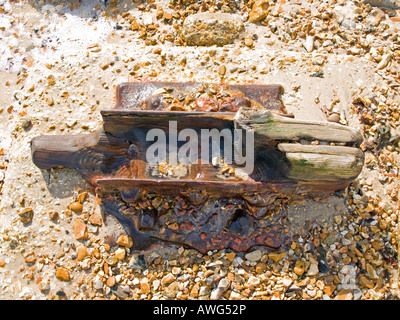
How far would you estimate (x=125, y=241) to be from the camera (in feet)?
9.93

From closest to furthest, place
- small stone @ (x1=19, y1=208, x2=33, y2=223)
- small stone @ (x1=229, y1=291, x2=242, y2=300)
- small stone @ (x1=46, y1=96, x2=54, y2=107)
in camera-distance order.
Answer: small stone @ (x1=229, y1=291, x2=242, y2=300) → small stone @ (x1=19, y1=208, x2=33, y2=223) → small stone @ (x1=46, y1=96, x2=54, y2=107)

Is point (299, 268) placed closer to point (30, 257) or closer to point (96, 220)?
point (96, 220)

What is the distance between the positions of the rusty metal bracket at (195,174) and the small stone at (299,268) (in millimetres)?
196

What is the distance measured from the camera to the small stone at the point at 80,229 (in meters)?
3.08

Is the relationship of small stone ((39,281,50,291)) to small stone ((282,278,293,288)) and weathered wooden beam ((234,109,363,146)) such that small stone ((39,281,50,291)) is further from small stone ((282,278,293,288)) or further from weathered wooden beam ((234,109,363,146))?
weathered wooden beam ((234,109,363,146))

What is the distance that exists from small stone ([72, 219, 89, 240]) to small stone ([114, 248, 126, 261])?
0.30 metres

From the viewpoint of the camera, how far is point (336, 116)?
135 inches

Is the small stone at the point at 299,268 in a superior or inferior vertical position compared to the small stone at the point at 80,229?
inferior

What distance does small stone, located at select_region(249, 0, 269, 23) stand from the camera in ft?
13.5

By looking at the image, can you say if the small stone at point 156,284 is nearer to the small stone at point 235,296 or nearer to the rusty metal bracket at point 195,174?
the rusty metal bracket at point 195,174

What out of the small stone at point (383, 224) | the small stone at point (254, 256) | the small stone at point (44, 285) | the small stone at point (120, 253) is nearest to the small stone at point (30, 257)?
the small stone at point (44, 285)

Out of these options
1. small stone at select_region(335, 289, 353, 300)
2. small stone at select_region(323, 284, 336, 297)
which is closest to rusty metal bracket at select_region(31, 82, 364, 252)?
small stone at select_region(323, 284, 336, 297)

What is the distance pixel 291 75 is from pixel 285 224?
4.96 feet

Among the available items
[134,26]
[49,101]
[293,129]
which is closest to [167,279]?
[293,129]
